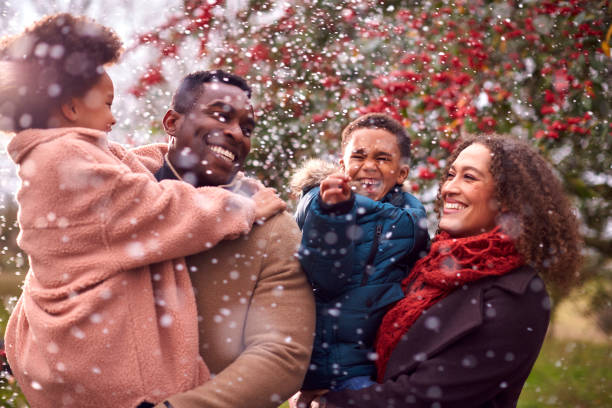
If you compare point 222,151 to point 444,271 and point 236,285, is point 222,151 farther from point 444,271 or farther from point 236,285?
point 444,271

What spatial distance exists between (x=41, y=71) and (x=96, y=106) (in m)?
0.19

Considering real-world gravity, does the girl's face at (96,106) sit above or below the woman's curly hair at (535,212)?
above

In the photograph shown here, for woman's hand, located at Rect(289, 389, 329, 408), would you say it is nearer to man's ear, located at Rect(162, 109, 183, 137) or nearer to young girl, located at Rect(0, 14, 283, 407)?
young girl, located at Rect(0, 14, 283, 407)

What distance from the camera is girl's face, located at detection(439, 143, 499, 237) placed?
2.16 m

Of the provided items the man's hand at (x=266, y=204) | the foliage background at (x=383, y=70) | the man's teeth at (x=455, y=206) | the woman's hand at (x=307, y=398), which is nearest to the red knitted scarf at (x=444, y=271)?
the man's teeth at (x=455, y=206)

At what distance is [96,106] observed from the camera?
72.5 inches

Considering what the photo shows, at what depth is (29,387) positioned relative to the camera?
1.81 meters

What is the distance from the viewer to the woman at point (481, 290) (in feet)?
6.48

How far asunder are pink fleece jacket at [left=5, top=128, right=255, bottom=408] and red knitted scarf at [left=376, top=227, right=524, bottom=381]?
76 centimetres

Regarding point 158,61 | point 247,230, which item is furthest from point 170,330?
point 158,61

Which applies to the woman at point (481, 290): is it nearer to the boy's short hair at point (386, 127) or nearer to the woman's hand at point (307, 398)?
the woman's hand at point (307, 398)

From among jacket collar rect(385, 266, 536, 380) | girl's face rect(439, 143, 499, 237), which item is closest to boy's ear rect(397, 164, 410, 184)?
girl's face rect(439, 143, 499, 237)

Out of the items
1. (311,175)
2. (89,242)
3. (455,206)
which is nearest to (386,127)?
(311,175)

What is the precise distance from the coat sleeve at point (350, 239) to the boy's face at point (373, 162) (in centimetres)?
18
